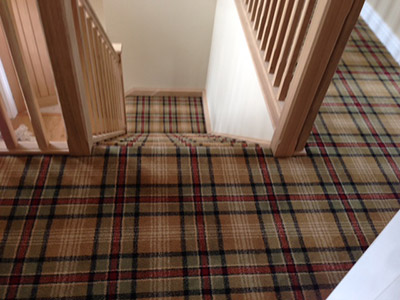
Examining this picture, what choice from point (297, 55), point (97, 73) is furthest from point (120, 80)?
point (297, 55)

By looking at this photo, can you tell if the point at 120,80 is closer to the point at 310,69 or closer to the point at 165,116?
the point at 165,116

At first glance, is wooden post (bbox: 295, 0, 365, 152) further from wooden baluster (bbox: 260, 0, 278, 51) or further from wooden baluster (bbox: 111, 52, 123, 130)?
wooden baluster (bbox: 111, 52, 123, 130)

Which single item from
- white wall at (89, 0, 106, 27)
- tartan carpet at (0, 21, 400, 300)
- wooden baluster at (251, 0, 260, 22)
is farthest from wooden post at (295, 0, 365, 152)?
white wall at (89, 0, 106, 27)

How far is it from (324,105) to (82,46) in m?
1.46

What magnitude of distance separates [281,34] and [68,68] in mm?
1130

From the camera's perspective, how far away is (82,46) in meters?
1.70

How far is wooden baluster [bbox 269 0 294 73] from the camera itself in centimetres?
186

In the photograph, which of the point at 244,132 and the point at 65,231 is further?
the point at 244,132

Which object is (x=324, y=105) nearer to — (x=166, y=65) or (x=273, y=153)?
(x=273, y=153)

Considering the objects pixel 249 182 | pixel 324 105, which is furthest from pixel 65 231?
pixel 324 105

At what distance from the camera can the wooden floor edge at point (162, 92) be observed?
4.94 meters

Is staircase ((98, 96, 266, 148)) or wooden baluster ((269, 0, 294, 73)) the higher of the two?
wooden baluster ((269, 0, 294, 73))

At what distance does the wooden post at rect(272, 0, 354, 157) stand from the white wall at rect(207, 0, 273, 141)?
8.3 inches

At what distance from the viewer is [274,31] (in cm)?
205
